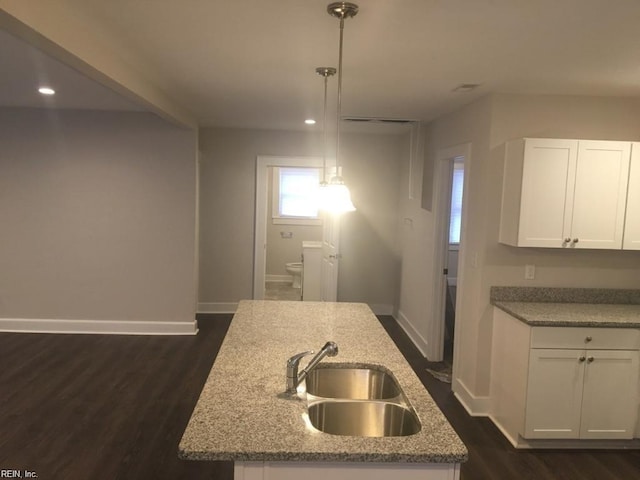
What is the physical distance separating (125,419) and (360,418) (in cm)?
219

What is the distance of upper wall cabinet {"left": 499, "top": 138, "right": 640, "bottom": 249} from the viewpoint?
10.3 ft

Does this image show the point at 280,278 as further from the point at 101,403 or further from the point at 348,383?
the point at 348,383

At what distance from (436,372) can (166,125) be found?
3.70 meters

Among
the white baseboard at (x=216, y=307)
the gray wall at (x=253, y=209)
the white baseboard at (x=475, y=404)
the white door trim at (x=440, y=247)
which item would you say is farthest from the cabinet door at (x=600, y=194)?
the white baseboard at (x=216, y=307)

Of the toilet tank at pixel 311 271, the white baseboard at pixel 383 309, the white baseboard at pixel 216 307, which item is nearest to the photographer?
the white baseboard at pixel 216 307

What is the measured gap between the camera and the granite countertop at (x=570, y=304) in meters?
3.03

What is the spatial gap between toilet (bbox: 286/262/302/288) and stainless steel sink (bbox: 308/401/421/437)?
5.80 m

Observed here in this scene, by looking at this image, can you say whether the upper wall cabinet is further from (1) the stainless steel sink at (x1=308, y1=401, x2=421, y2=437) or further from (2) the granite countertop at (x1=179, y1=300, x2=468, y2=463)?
(1) the stainless steel sink at (x1=308, y1=401, x2=421, y2=437)

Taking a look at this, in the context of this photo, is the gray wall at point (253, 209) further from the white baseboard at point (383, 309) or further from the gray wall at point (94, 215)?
the gray wall at point (94, 215)

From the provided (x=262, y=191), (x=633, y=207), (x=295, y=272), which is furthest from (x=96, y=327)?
(x=633, y=207)

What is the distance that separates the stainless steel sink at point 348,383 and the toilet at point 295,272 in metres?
5.43

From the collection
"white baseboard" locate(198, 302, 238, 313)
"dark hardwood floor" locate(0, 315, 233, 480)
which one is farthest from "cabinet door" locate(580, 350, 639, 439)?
"white baseboard" locate(198, 302, 238, 313)

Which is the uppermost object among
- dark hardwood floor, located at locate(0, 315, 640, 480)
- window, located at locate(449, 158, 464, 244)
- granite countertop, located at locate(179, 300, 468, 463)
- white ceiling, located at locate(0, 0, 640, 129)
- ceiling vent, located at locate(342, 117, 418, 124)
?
ceiling vent, located at locate(342, 117, 418, 124)

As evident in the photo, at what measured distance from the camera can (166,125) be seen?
16.5 feet
